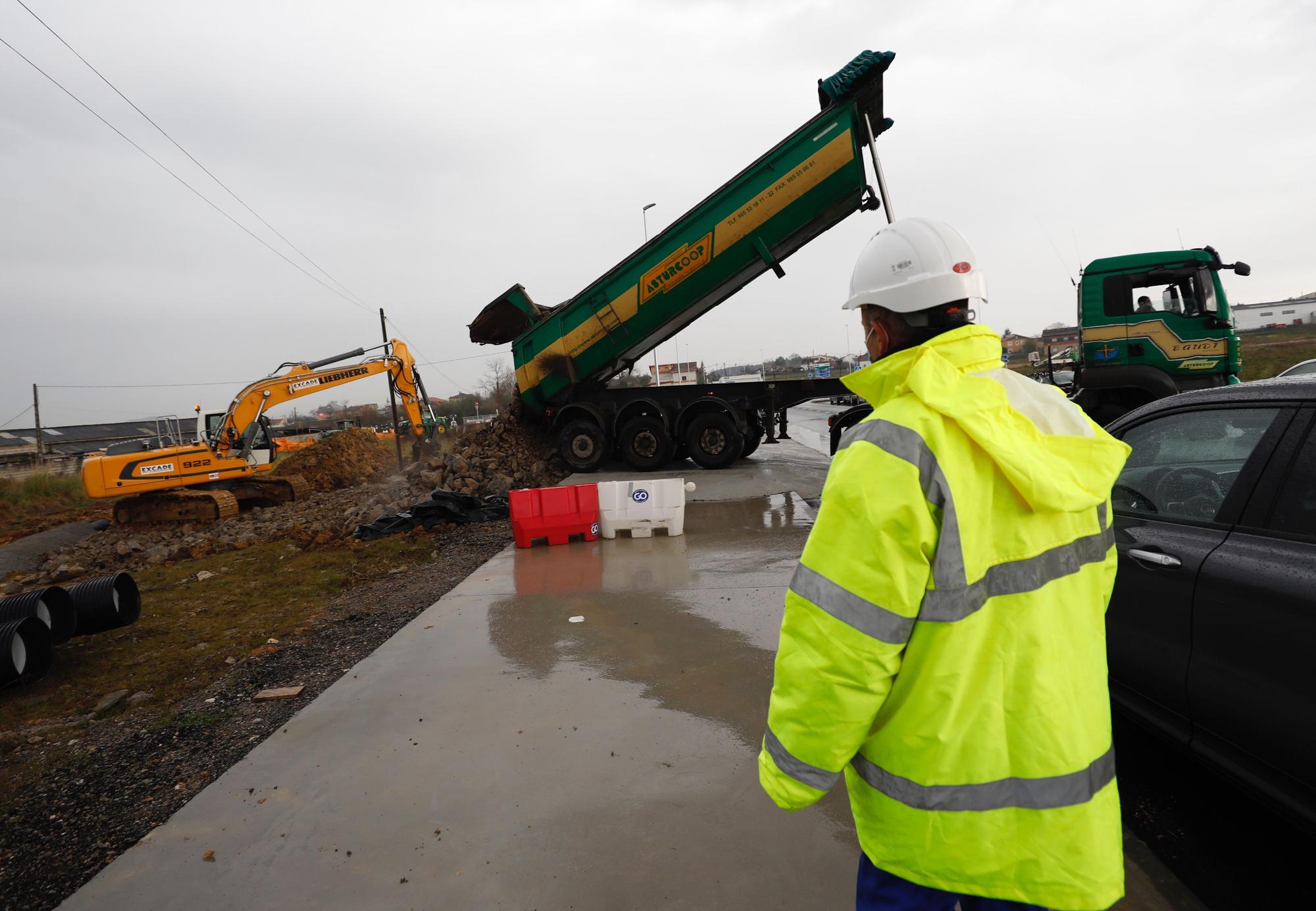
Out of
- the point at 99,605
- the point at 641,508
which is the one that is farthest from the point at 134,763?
the point at 641,508

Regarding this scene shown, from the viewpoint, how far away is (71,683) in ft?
16.6

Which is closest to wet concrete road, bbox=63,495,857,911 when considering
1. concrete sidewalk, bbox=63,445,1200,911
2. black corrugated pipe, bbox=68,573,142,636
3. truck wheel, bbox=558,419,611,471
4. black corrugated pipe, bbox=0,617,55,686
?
concrete sidewalk, bbox=63,445,1200,911

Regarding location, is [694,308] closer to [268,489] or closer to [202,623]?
[202,623]

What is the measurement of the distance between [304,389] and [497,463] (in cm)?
533

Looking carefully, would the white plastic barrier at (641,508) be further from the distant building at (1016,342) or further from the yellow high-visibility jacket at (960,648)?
the distant building at (1016,342)

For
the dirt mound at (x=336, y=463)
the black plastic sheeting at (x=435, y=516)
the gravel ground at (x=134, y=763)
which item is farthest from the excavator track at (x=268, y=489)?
the gravel ground at (x=134, y=763)

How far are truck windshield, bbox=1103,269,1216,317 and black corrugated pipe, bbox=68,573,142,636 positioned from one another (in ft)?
36.8

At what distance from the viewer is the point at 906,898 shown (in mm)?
1449

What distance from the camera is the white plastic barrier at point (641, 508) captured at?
7.76m

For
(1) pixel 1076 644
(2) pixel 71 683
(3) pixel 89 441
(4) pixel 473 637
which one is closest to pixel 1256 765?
(1) pixel 1076 644

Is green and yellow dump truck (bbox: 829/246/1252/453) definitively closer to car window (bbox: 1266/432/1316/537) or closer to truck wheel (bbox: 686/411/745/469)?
truck wheel (bbox: 686/411/745/469)

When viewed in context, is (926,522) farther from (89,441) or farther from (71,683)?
(89,441)

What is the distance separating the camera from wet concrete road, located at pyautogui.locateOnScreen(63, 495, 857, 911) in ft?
7.82

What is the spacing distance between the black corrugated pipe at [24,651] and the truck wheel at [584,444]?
8.80 metres
